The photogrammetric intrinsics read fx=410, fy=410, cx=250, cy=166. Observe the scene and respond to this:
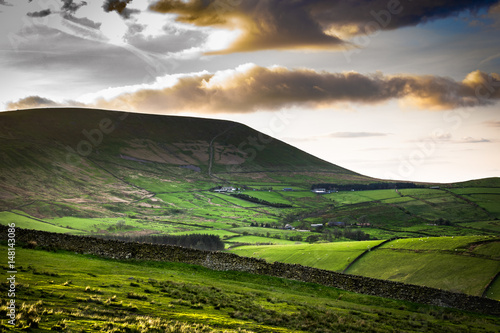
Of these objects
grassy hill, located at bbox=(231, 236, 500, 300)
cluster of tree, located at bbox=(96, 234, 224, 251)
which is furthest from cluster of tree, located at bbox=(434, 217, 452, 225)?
cluster of tree, located at bbox=(96, 234, 224, 251)

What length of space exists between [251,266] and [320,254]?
147ft

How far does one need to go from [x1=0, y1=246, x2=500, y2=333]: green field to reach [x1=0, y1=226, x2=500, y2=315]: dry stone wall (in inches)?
46.0

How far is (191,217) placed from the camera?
179125mm

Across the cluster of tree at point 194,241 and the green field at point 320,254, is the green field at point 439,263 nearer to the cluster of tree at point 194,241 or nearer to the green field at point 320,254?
the green field at point 320,254

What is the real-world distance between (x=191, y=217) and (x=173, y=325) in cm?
16476

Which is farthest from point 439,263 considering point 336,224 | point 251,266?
point 336,224

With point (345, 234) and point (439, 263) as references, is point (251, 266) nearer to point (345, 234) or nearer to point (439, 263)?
point (439, 263)

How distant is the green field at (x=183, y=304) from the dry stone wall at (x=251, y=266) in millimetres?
1167

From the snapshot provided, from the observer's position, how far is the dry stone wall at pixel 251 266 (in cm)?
3409

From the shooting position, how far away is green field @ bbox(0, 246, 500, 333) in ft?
52.9

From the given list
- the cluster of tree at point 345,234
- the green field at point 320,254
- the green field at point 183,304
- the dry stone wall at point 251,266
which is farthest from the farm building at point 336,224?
the green field at point 183,304

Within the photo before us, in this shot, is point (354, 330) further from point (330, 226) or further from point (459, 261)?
point (330, 226)

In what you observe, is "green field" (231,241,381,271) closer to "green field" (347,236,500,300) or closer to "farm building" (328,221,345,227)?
"green field" (347,236,500,300)

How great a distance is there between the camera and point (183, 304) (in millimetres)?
21828
